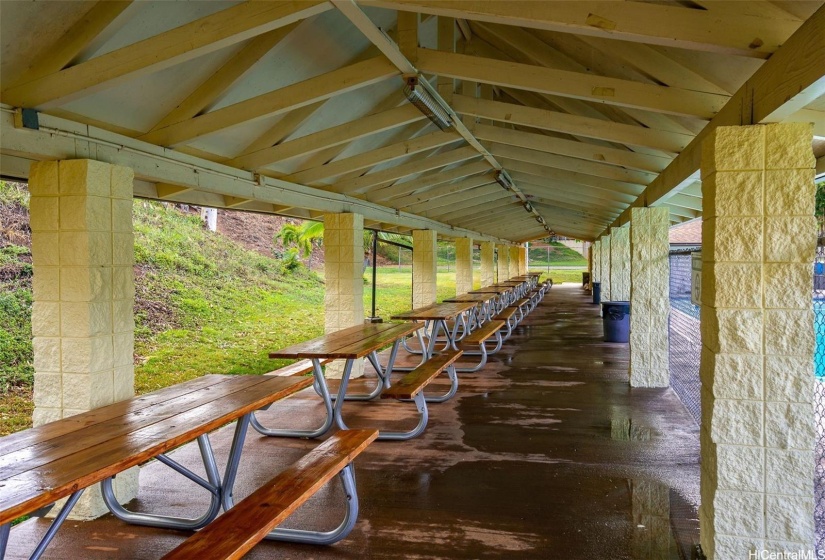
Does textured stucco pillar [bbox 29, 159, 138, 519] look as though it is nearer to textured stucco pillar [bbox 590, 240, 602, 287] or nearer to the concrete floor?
the concrete floor

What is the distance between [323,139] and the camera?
4.59m

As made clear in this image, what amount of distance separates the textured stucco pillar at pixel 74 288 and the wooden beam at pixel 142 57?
0.46m

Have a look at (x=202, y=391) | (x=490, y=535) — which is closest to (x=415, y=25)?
(x=202, y=391)

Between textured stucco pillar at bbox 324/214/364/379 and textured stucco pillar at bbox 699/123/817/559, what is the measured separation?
467 cm

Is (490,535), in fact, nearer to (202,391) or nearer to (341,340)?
(202,391)

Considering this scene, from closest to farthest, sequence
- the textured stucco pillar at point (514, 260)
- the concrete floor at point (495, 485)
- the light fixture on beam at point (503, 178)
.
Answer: the concrete floor at point (495, 485) < the light fixture on beam at point (503, 178) < the textured stucco pillar at point (514, 260)

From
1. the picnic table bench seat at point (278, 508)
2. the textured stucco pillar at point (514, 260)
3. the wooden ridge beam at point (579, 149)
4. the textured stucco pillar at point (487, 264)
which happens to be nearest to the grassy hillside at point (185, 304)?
the textured stucco pillar at point (487, 264)

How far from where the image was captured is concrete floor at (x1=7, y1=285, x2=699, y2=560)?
2.89 meters

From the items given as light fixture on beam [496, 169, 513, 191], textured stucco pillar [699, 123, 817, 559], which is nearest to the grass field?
light fixture on beam [496, 169, 513, 191]

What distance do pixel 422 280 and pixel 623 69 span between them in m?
7.22

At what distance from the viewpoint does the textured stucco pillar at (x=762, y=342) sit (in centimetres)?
251

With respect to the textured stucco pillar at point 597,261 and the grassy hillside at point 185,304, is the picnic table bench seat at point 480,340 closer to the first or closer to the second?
the grassy hillside at point 185,304

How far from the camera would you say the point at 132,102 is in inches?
136

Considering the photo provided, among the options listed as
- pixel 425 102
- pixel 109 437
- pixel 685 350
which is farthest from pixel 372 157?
pixel 685 350
